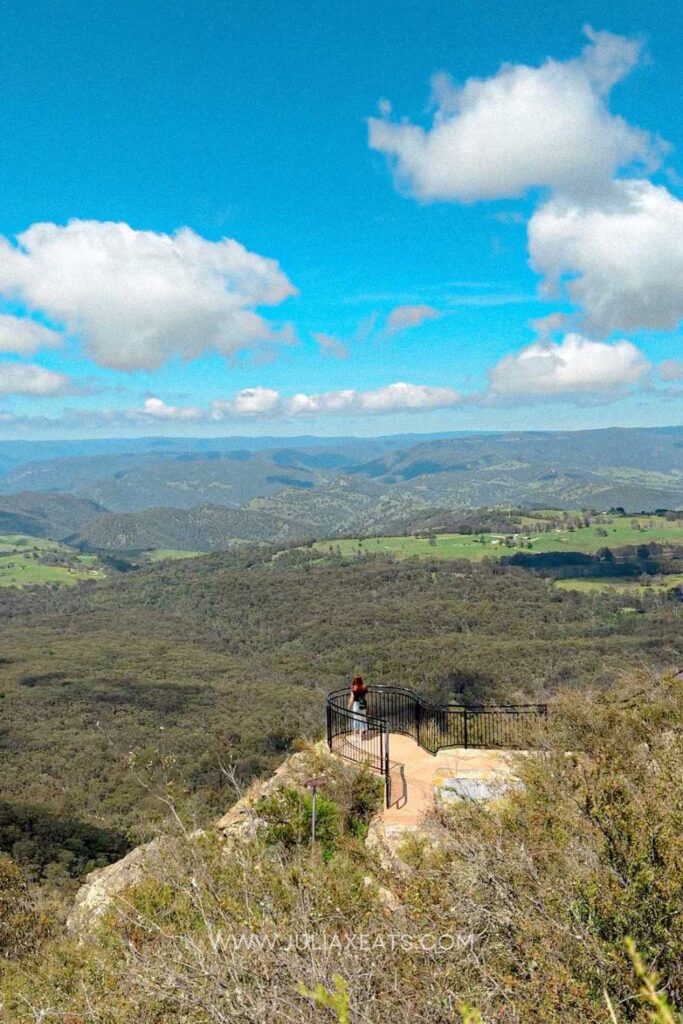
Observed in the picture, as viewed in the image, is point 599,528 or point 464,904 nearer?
point 464,904

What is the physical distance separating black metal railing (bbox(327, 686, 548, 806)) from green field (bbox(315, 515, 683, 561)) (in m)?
127

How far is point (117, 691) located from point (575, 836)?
81.7 m

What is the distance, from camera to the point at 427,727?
1498cm

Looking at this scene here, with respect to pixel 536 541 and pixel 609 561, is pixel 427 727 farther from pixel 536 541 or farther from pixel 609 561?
pixel 536 541

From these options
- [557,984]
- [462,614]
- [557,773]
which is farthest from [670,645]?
[557,984]

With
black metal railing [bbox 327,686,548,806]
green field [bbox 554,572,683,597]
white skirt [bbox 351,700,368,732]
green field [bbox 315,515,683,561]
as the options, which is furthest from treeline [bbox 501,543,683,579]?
white skirt [bbox 351,700,368,732]

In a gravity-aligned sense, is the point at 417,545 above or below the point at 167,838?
below

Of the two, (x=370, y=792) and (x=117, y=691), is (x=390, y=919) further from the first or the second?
(x=117, y=691)

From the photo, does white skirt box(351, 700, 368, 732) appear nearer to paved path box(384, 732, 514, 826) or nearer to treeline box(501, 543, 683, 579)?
paved path box(384, 732, 514, 826)

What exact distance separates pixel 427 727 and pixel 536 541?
488 ft

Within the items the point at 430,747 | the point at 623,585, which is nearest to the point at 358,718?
the point at 430,747

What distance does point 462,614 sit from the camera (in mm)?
110688

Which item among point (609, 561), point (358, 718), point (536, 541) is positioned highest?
point (358, 718)

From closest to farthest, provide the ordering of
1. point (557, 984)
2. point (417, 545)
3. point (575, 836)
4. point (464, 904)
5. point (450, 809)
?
point (557, 984) < point (464, 904) < point (575, 836) < point (450, 809) < point (417, 545)
